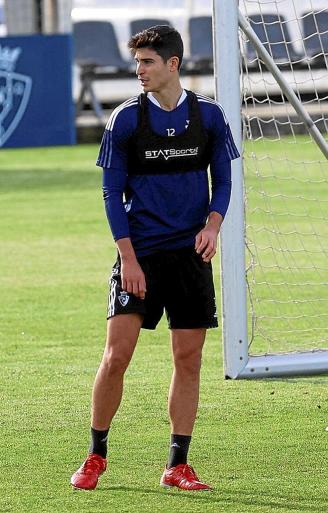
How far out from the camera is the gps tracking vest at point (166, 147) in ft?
17.6

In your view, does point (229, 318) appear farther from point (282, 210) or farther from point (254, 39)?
point (282, 210)

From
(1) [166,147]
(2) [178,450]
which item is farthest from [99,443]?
(1) [166,147]

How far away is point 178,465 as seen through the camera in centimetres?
558

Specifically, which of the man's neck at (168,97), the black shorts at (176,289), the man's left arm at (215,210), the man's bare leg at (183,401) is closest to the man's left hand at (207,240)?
the man's left arm at (215,210)

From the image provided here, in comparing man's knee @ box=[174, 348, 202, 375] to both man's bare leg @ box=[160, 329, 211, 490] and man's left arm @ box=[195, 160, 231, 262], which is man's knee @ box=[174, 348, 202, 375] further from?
man's left arm @ box=[195, 160, 231, 262]

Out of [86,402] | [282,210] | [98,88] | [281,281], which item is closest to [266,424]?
[86,402]

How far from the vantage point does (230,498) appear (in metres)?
5.39

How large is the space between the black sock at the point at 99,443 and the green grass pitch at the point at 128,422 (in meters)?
0.14

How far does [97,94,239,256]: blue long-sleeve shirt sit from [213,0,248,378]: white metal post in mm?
874

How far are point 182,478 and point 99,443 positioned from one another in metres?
0.37

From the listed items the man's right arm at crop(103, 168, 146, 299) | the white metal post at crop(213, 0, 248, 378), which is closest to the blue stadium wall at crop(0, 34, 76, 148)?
the white metal post at crop(213, 0, 248, 378)

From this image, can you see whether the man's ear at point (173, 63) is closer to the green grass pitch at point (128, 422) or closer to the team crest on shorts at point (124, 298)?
the team crest on shorts at point (124, 298)

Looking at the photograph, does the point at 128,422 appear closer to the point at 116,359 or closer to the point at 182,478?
the point at 182,478

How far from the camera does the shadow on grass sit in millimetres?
5273
